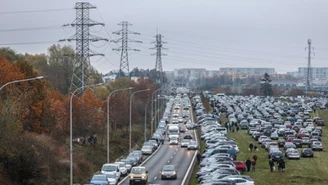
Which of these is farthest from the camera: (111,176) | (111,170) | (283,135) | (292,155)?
(283,135)

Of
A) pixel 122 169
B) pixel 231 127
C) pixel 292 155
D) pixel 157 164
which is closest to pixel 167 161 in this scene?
pixel 157 164

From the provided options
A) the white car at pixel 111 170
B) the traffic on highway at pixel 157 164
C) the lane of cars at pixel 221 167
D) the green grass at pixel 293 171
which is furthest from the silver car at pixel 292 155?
the white car at pixel 111 170

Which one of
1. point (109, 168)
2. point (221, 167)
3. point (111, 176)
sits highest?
point (221, 167)

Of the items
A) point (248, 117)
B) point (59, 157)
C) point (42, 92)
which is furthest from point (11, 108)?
point (248, 117)

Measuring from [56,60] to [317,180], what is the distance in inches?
2795

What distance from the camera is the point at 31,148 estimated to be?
39.0 metres

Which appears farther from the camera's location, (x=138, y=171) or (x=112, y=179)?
(x=138, y=171)

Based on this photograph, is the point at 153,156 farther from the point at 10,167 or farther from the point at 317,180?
the point at 10,167

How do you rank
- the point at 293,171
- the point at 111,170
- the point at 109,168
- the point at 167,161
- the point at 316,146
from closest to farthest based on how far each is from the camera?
the point at 111,170
the point at 109,168
the point at 293,171
the point at 167,161
the point at 316,146

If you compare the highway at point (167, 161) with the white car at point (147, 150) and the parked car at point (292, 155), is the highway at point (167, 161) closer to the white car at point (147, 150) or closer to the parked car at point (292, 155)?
the white car at point (147, 150)

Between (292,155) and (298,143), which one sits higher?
(292,155)

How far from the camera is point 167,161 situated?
6147cm

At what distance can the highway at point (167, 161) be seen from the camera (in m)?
46.5

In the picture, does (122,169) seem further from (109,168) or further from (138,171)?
(138,171)
